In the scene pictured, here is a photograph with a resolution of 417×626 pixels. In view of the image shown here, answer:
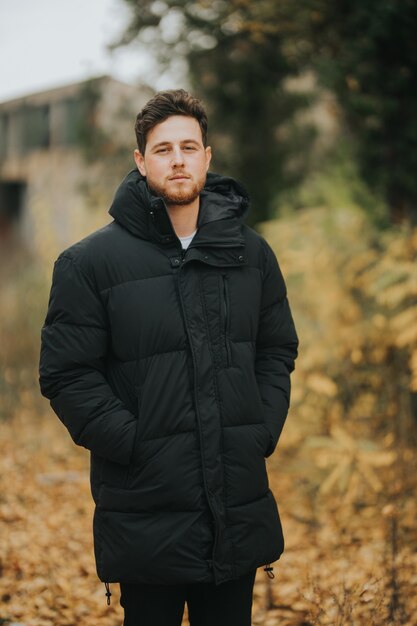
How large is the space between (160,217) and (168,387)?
578mm

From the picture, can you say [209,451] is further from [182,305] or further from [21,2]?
[21,2]

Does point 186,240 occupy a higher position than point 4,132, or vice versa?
point 4,132

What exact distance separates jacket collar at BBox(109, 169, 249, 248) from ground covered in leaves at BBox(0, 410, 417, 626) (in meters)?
1.52

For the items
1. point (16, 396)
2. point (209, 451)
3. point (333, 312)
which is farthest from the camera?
point (16, 396)

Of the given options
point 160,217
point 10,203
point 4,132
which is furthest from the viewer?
point 10,203

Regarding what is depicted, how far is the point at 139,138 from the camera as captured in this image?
2.37 meters

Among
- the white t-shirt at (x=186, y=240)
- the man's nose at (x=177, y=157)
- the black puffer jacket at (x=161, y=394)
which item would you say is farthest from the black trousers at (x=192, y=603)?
the man's nose at (x=177, y=157)

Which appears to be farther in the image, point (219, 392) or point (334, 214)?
point (334, 214)

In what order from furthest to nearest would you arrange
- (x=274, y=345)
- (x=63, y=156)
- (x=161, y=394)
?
(x=63, y=156)
(x=274, y=345)
(x=161, y=394)

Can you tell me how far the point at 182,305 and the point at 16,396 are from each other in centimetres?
612

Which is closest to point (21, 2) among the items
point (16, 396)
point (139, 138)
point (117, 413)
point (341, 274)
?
point (16, 396)

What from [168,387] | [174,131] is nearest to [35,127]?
[174,131]

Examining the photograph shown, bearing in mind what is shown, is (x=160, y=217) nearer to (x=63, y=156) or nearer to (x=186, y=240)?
(x=186, y=240)

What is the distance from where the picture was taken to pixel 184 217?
2.33 metres
